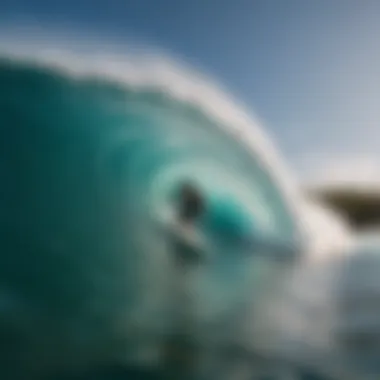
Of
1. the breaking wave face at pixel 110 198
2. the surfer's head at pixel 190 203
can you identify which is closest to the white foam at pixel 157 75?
the breaking wave face at pixel 110 198

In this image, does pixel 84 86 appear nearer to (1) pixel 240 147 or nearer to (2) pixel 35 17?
(2) pixel 35 17

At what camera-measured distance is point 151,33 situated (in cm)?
138

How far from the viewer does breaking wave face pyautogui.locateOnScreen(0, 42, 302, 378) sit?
1292 millimetres

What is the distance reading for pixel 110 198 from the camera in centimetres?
134

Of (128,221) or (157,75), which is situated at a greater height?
(157,75)

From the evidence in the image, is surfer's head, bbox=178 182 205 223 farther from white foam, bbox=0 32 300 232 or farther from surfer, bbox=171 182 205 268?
white foam, bbox=0 32 300 232

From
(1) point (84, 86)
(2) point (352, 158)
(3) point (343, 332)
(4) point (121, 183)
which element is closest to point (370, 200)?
(2) point (352, 158)

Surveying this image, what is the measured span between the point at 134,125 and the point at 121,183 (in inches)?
5.0

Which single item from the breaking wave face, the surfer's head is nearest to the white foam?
the breaking wave face

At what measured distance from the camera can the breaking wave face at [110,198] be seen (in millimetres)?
1292

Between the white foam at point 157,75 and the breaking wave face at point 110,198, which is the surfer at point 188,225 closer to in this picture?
the breaking wave face at point 110,198

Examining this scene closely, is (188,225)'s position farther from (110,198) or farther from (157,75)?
(157,75)

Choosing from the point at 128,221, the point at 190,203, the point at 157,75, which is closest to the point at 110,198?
the point at 128,221

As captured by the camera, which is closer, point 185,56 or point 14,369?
point 14,369
